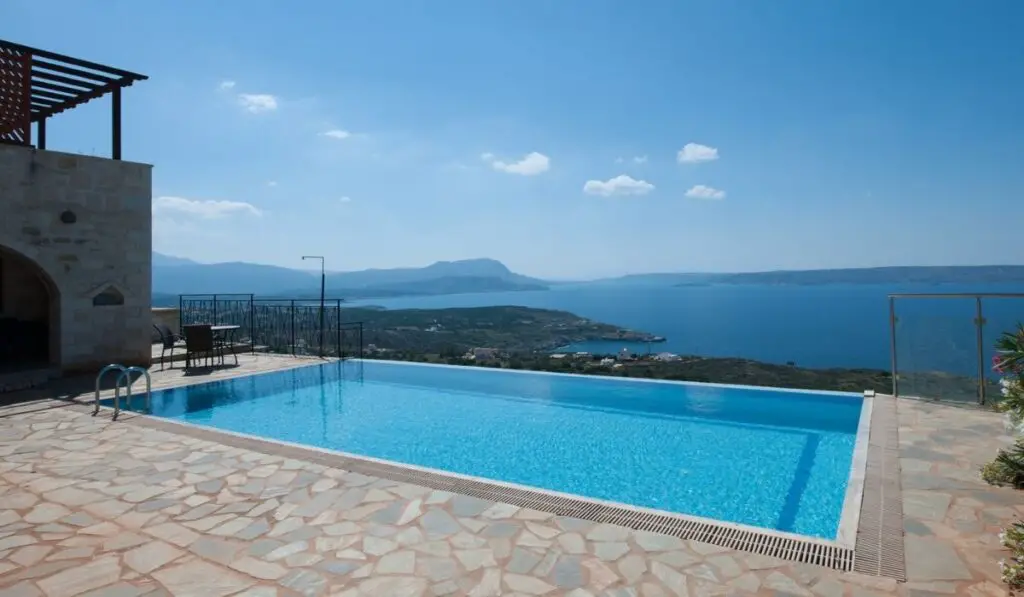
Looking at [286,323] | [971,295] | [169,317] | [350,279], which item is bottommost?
[286,323]

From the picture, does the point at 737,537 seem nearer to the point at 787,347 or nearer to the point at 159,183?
the point at 159,183

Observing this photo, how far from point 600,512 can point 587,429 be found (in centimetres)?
334

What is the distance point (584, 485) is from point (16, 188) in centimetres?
895

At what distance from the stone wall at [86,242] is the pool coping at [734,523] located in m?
4.99

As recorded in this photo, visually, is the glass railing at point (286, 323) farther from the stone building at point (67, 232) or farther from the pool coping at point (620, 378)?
the stone building at point (67, 232)

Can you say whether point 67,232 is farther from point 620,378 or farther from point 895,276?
point 895,276

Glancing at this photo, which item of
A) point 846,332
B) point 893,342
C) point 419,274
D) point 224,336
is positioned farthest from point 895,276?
point 224,336

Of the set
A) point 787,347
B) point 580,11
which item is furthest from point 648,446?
point 787,347

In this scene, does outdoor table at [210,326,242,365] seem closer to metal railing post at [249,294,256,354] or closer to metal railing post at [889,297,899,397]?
metal railing post at [249,294,256,354]

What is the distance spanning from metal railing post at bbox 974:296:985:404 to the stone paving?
2566 mm

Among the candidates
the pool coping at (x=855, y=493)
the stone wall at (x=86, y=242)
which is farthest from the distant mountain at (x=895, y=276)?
the stone wall at (x=86, y=242)

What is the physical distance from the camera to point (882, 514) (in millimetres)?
3395

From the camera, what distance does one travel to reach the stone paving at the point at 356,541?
2590 millimetres

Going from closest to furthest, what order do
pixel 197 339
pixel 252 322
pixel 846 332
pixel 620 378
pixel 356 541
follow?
pixel 356 541, pixel 620 378, pixel 197 339, pixel 252 322, pixel 846 332
